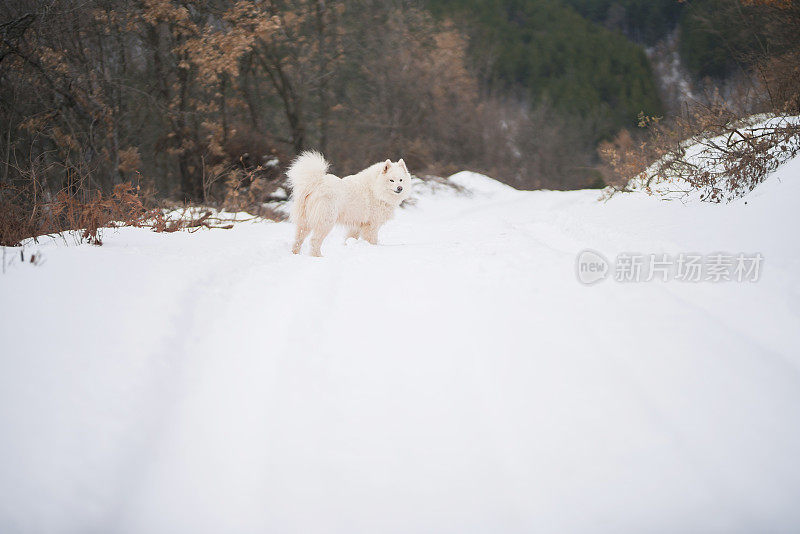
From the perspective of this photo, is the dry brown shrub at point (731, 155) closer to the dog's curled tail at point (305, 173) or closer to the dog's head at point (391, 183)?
Result: the dog's head at point (391, 183)

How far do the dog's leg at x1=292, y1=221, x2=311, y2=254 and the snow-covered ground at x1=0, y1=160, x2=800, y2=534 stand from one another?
181 centimetres

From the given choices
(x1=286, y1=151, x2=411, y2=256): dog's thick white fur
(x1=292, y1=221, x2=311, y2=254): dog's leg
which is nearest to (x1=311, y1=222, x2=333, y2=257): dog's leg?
(x1=286, y1=151, x2=411, y2=256): dog's thick white fur

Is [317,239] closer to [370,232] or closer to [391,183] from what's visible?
[370,232]

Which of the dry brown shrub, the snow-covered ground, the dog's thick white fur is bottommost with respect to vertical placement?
the snow-covered ground

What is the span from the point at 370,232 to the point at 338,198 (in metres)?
0.72

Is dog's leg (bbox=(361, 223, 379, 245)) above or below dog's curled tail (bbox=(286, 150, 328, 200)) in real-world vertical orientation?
below

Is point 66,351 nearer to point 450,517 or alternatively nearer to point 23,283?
point 23,283

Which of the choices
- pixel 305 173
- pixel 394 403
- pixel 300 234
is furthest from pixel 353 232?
pixel 394 403

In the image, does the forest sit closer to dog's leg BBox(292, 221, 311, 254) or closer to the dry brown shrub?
the dry brown shrub

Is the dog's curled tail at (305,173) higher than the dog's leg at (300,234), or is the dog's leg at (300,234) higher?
the dog's curled tail at (305,173)

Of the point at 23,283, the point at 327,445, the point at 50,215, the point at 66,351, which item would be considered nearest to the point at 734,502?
the point at 327,445

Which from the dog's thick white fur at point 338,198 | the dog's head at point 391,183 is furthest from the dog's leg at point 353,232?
the dog's head at point 391,183

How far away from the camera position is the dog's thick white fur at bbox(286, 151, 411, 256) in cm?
522

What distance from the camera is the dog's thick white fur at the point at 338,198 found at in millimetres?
5219
